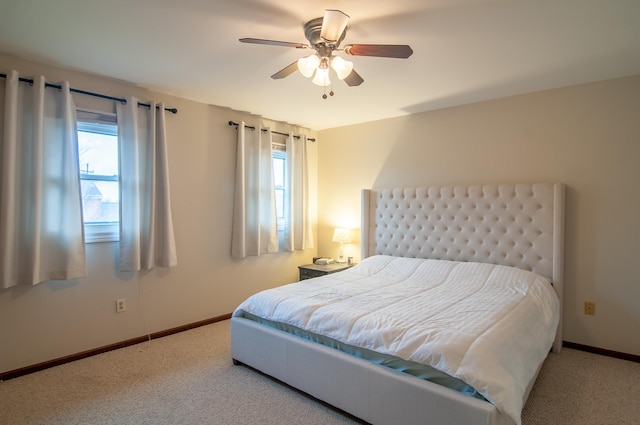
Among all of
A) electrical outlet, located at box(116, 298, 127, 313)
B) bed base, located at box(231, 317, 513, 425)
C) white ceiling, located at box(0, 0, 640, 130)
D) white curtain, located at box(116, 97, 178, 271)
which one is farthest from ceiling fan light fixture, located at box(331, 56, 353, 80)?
electrical outlet, located at box(116, 298, 127, 313)

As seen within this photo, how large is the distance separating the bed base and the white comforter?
106 mm

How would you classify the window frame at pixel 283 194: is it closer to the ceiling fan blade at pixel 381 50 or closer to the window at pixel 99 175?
the window at pixel 99 175

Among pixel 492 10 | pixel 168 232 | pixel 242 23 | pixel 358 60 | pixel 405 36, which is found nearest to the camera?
pixel 492 10

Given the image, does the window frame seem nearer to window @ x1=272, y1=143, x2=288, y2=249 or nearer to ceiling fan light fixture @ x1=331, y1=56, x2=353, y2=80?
window @ x1=272, y1=143, x2=288, y2=249

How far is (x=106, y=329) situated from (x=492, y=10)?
3843mm

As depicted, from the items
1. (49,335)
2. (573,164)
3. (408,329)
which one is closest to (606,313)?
(573,164)

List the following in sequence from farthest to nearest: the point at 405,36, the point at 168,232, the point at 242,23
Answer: the point at 168,232 → the point at 405,36 → the point at 242,23

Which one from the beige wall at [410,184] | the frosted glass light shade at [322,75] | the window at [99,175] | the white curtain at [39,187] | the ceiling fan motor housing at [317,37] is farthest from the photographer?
the window at [99,175]

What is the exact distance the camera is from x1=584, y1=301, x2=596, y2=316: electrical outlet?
308 centimetres

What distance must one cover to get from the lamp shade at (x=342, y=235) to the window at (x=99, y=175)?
2.53m

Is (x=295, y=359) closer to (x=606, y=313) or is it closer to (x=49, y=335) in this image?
(x=49, y=335)

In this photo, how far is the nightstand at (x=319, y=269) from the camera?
4246 mm

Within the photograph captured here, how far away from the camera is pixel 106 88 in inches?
121

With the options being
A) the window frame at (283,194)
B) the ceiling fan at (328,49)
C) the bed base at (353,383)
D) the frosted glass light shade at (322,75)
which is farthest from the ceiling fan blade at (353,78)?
the window frame at (283,194)
